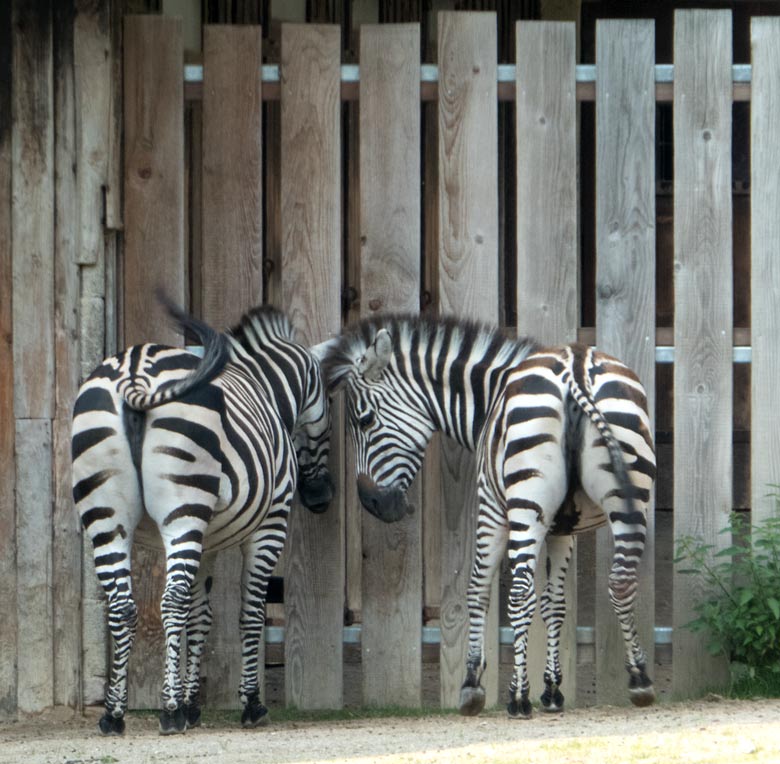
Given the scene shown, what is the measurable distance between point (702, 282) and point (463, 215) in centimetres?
118

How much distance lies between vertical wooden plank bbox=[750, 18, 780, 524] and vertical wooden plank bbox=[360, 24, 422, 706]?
1610mm

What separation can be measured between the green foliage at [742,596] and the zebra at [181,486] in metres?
1.96

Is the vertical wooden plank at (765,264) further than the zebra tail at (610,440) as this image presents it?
Yes

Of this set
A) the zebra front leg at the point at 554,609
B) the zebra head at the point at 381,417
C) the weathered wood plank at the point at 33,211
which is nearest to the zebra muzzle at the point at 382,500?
the zebra head at the point at 381,417

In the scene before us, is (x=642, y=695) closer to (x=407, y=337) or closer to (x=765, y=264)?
(x=407, y=337)

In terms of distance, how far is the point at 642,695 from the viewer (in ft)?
17.9

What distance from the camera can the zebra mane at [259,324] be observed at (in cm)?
588

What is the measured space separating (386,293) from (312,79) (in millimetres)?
1081

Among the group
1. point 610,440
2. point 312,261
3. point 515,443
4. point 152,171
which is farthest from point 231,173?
point 610,440

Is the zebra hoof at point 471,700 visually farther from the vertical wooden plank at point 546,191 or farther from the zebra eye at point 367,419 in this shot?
the zebra eye at point 367,419

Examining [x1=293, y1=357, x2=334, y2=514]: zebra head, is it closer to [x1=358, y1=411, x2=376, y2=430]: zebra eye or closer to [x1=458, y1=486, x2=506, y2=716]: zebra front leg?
[x1=358, y1=411, x2=376, y2=430]: zebra eye

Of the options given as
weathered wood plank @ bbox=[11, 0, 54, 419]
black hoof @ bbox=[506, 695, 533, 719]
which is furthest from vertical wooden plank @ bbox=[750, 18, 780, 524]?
weathered wood plank @ bbox=[11, 0, 54, 419]

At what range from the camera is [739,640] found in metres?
5.73

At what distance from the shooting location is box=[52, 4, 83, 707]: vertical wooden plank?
5977 millimetres
